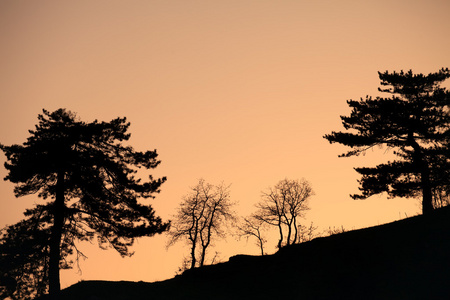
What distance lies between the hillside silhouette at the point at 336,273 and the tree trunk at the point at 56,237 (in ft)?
7.00

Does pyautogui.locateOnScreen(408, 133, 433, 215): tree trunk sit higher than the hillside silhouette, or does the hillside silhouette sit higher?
pyautogui.locateOnScreen(408, 133, 433, 215): tree trunk

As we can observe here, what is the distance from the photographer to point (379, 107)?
38.9 m

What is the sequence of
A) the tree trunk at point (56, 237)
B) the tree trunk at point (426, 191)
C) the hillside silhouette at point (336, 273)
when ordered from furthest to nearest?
the tree trunk at point (426, 191) < the tree trunk at point (56, 237) < the hillside silhouette at point (336, 273)

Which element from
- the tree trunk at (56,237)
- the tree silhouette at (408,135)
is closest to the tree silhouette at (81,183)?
the tree trunk at (56,237)

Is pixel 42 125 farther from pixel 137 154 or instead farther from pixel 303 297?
pixel 303 297

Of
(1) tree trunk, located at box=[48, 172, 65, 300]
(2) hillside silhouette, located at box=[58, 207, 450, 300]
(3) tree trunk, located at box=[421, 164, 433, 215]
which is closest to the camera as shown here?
(2) hillside silhouette, located at box=[58, 207, 450, 300]

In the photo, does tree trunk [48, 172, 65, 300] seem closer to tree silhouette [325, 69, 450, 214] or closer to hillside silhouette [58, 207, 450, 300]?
hillside silhouette [58, 207, 450, 300]

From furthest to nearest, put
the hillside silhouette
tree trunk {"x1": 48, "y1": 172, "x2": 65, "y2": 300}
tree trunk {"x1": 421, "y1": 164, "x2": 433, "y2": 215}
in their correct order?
tree trunk {"x1": 421, "y1": 164, "x2": 433, "y2": 215}, tree trunk {"x1": 48, "y1": 172, "x2": 65, "y2": 300}, the hillside silhouette

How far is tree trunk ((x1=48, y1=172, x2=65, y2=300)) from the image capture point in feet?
112

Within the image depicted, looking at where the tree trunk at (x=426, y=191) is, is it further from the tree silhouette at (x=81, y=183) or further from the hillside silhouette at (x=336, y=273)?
the tree silhouette at (x=81, y=183)

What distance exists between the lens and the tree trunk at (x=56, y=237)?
34.0 metres

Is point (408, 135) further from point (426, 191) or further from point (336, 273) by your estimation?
point (336, 273)

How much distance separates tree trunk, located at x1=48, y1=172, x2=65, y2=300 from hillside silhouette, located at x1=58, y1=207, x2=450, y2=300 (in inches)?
84.0

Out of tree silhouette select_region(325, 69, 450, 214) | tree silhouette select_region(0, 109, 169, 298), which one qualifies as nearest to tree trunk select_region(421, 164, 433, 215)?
tree silhouette select_region(325, 69, 450, 214)
